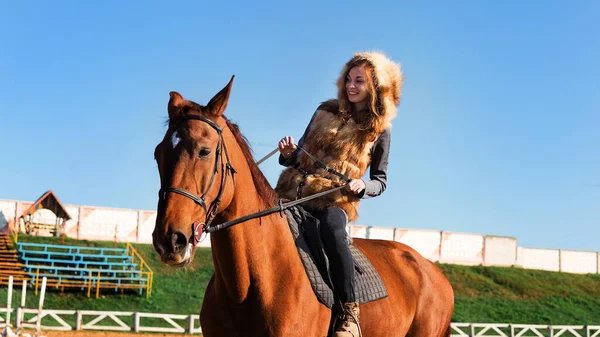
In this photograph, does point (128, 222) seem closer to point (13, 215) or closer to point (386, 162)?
point (13, 215)

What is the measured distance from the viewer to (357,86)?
18.6 feet

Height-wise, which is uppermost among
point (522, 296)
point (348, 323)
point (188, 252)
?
point (188, 252)

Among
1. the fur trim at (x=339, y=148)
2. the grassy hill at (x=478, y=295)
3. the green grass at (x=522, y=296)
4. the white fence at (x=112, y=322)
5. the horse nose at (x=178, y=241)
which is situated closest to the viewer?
the horse nose at (x=178, y=241)

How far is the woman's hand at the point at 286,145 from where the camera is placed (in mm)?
5312

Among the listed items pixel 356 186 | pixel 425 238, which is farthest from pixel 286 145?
pixel 425 238

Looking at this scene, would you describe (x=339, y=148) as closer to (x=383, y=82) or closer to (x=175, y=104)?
(x=383, y=82)

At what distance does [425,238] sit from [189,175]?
40740 mm

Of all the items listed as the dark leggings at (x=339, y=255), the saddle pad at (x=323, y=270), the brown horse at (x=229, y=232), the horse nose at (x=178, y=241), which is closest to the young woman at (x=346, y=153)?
the dark leggings at (x=339, y=255)

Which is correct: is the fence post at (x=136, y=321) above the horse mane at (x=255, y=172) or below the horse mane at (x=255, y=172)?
below

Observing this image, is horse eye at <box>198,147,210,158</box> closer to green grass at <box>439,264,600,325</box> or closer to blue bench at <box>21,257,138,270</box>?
blue bench at <box>21,257,138,270</box>

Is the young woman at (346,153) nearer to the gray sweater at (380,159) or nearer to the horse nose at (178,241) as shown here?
the gray sweater at (380,159)

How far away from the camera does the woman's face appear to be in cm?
564

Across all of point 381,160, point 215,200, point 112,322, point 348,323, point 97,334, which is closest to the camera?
point 215,200

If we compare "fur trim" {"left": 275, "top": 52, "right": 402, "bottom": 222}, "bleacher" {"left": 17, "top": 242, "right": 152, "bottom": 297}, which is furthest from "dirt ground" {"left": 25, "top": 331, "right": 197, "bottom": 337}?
"fur trim" {"left": 275, "top": 52, "right": 402, "bottom": 222}
